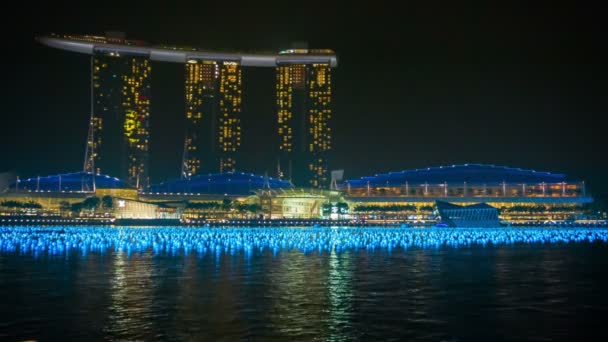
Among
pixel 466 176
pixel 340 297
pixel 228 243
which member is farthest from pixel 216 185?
pixel 340 297

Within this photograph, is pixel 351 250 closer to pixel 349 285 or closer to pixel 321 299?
pixel 349 285

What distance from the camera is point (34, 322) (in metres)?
26.5

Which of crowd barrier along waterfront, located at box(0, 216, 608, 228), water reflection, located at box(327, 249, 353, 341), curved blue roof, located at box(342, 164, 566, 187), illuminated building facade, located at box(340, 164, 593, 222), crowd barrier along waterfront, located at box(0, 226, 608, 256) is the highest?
curved blue roof, located at box(342, 164, 566, 187)

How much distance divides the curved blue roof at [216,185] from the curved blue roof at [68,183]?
33.9 ft

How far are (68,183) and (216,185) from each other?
35022 mm

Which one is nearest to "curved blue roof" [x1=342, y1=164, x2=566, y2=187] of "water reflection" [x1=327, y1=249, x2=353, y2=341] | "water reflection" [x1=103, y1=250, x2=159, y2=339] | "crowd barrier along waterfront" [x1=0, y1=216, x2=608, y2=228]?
"crowd barrier along waterfront" [x1=0, y1=216, x2=608, y2=228]

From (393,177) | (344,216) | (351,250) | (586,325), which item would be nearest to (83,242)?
(351,250)

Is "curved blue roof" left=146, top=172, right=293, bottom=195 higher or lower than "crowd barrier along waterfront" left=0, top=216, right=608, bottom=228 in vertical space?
higher

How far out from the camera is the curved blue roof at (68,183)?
152000 mm

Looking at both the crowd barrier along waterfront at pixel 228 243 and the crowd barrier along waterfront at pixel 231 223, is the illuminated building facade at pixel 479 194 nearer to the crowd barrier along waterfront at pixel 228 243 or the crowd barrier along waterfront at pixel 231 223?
the crowd barrier along waterfront at pixel 231 223

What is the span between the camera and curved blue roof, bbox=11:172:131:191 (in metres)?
152

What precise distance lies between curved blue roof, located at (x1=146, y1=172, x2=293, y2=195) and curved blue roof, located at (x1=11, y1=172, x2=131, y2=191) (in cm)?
1033

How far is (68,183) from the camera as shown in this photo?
155m

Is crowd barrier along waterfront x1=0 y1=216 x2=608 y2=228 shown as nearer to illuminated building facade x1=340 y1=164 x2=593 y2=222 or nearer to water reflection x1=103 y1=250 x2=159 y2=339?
illuminated building facade x1=340 y1=164 x2=593 y2=222
